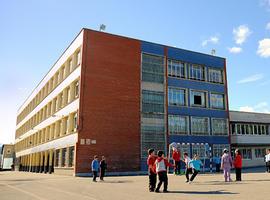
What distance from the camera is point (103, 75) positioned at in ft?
102

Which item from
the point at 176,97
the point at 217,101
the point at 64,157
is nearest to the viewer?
the point at 64,157

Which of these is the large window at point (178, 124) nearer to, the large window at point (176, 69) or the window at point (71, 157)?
the large window at point (176, 69)

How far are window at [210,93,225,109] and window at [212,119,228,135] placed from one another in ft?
6.24

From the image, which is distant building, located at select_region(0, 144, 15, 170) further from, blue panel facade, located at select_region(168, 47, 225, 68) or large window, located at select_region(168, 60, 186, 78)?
blue panel facade, located at select_region(168, 47, 225, 68)

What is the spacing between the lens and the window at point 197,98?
3790 cm

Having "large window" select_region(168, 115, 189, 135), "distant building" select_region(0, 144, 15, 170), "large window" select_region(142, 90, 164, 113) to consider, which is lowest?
"distant building" select_region(0, 144, 15, 170)

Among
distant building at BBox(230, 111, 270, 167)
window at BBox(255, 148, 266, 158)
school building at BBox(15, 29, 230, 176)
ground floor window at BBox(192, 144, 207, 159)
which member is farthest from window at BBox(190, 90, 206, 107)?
window at BBox(255, 148, 266, 158)

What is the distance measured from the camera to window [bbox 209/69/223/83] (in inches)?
1588

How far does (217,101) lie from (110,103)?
16.3m

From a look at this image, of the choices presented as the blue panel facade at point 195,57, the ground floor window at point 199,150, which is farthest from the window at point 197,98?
the ground floor window at point 199,150

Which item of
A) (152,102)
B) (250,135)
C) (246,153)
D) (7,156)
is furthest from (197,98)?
(7,156)

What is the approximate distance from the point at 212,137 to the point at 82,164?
17.8 m

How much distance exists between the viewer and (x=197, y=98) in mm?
38438

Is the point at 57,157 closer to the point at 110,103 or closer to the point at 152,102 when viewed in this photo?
the point at 110,103
